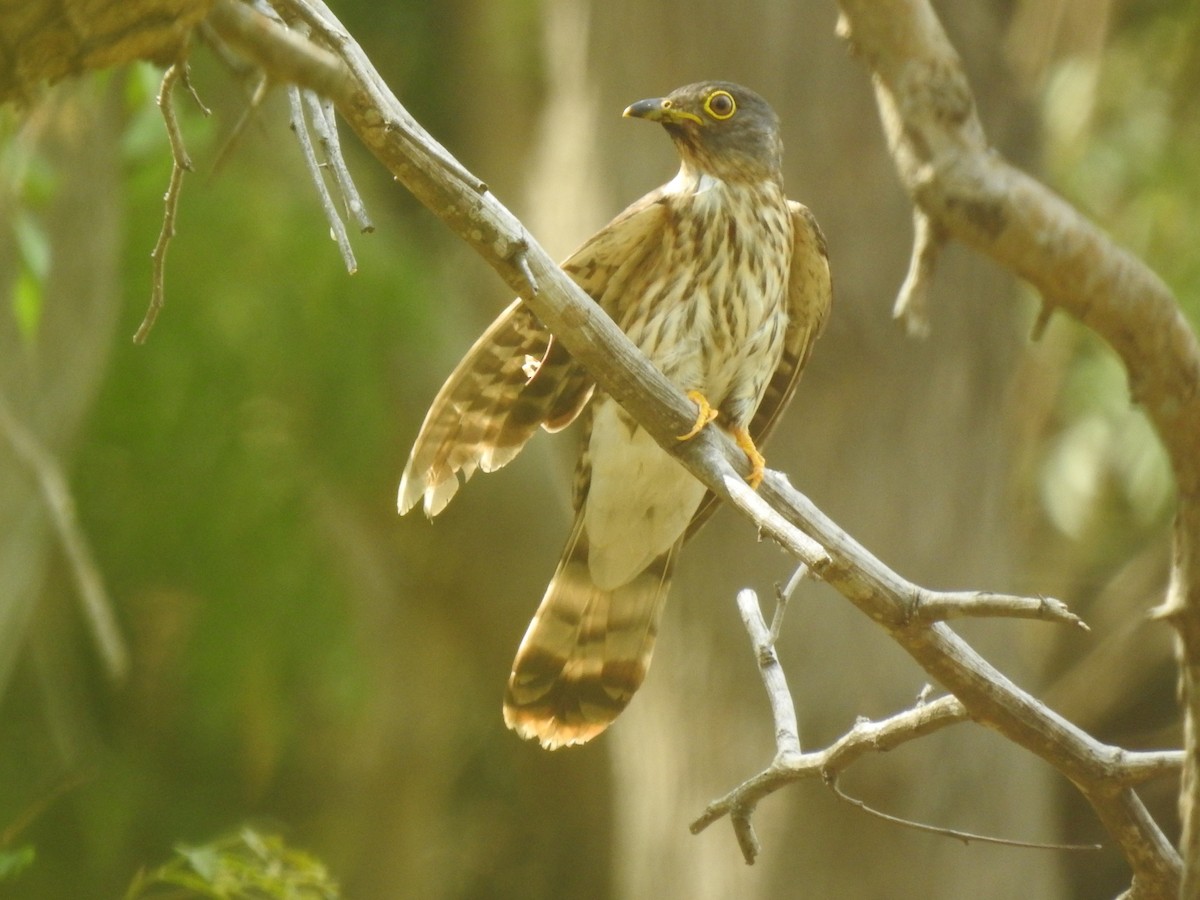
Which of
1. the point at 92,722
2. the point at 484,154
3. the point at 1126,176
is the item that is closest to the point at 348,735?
the point at 92,722

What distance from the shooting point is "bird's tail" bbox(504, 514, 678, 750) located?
352cm

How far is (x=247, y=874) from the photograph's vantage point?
2482 millimetres

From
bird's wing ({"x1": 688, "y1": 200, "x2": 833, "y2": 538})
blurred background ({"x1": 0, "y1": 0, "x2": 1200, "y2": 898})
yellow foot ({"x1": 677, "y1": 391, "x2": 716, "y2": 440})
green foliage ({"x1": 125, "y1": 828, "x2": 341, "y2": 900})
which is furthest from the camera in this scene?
blurred background ({"x1": 0, "y1": 0, "x2": 1200, "y2": 898})

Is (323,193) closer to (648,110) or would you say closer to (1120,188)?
(648,110)

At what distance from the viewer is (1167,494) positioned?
7246 mm

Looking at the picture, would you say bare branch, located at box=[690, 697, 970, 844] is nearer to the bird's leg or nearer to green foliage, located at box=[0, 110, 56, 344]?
the bird's leg

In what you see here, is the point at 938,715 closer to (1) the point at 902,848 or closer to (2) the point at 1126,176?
(1) the point at 902,848

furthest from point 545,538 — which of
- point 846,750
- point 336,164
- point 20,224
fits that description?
point 336,164

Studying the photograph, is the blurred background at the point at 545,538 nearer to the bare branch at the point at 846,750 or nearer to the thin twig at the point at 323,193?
the thin twig at the point at 323,193

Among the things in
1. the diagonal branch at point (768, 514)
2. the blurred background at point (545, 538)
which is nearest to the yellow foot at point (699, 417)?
the diagonal branch at point (768, 514)

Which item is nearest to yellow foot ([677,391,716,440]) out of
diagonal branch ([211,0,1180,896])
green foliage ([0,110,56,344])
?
diagonal branch ([211,0,1180,896])

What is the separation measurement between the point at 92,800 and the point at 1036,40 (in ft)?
19.6

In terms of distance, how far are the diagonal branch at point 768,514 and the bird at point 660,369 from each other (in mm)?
881

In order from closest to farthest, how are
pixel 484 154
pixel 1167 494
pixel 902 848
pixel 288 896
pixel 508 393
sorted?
pixel 288 896 < pixel 508 393 < pixel 902 848 < pixel 1167 494 < pixel 484 154
